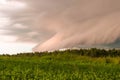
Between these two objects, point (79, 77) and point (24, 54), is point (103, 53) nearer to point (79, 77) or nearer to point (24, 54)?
point (24, 54)

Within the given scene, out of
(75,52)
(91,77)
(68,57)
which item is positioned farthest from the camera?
(75,52)

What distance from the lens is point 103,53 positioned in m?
66.1

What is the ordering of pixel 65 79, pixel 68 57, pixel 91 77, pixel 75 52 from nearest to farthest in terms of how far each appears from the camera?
pixel 65 79, pixel 91 77, pixel 68 57, pixel 75 52

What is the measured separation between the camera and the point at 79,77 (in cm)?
2548

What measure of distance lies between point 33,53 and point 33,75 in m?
40.9

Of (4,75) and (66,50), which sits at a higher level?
(66,50)

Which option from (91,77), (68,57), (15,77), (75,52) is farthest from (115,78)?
(75,52)

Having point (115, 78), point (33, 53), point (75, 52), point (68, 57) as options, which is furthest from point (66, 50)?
point (115, 78)

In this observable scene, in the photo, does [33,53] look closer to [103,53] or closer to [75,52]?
[75,52]

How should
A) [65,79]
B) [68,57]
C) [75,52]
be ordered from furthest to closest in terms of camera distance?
[75,52] → [68,57] → [65,79]

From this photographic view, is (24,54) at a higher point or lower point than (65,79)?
higher

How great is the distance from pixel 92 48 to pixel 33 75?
41.6 meters

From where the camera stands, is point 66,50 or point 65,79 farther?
point 66,50

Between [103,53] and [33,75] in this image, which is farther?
[103,53]
